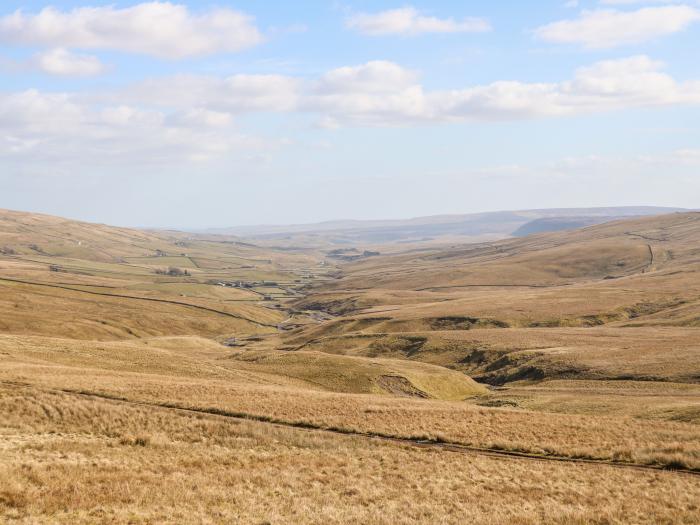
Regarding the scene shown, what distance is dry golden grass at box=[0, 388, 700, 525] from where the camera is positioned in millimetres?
20250

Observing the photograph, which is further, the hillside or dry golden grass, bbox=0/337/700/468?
the hillside

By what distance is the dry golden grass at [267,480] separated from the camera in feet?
66.4

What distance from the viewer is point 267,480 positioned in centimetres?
2470

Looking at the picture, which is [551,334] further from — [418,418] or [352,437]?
[352,437]

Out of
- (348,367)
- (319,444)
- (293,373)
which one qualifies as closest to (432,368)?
(348,367)

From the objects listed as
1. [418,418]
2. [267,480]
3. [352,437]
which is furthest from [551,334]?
[267,480]

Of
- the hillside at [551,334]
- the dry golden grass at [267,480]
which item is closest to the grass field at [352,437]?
the dry golden grass at [267,480]

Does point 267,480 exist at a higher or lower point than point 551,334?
higher

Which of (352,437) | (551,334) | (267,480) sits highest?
(267,480)

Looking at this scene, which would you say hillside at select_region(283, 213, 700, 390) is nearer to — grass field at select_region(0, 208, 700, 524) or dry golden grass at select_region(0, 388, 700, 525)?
grass field at select_region(0, 208, 700, 524)

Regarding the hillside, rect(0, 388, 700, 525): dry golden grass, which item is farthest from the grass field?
the hillside

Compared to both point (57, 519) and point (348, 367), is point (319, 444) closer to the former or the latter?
point (57, 519)

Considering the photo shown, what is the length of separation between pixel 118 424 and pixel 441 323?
99.8 metres

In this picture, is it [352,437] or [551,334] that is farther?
[551,334]
